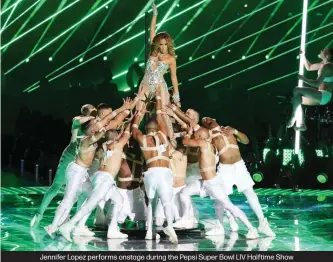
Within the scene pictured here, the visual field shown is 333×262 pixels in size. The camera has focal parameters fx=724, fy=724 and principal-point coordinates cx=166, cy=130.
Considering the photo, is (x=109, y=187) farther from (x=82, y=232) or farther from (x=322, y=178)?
(x=322, y=178)

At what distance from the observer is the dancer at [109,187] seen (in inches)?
323

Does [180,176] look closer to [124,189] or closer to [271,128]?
[124,189]

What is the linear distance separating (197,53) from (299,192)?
385 cm

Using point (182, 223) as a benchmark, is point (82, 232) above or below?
below

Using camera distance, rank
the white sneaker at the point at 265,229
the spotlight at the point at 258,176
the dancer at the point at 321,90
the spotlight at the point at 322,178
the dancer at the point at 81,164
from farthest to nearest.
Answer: the spotlight at the point at 322,178 → the spotlight at the point at 258,176 → the dancer at the point at 321,90 → the white sneaker at the point at 265,229 → the dancer at the point at 81,164

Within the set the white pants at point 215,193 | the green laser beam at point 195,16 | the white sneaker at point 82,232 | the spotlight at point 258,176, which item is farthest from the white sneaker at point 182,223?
the green laser beam at point 195,16

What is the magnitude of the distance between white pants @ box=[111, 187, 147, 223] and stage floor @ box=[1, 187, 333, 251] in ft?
1.17

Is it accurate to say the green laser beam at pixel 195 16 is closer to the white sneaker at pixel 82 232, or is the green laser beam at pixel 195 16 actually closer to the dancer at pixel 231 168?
the dancer at pixel 231 168

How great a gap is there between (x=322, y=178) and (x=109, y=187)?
7.00 meters

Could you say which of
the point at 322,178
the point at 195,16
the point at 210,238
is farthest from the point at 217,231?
the point at 195,16

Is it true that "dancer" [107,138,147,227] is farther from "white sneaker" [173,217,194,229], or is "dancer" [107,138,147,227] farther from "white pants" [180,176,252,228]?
"white pants" [180,176,252,228]

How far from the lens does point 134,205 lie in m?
9.09

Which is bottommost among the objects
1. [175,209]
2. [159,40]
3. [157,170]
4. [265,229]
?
[265,229]

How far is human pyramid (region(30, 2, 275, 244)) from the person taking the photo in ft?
26.9
